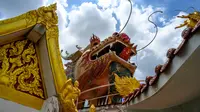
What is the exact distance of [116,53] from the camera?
59.2ft

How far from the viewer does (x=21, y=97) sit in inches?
156

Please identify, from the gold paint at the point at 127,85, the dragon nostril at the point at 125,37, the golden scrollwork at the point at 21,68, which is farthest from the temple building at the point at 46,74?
the dragon nostril at the point at 125,37

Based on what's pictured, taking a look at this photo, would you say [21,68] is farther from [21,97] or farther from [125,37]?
[125,37]

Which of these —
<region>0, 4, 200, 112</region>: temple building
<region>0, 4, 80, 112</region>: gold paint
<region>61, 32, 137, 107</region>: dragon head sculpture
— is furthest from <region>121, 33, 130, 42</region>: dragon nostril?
<region>0, 4, 80, 112</region>: gold paint

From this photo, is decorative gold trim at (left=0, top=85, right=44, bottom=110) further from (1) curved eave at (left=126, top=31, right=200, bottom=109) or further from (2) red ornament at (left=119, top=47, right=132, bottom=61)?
(2) red ornament at (left=119, top=47, right=132, bottom=61)

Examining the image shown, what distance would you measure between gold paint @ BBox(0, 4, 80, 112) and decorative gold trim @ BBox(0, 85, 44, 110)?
0.01m

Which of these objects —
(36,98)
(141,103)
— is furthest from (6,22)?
(141,103)

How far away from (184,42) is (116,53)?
584 inches

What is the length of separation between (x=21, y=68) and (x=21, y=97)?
1.32 ft

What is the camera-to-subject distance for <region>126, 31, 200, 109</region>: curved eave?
3.22 metres

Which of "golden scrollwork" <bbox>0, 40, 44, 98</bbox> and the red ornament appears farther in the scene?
the red ornament

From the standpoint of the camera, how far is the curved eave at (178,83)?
322cm

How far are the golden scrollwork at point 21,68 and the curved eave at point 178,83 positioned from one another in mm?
1681

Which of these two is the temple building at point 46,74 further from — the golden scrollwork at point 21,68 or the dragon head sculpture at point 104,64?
the dragon head sculpture at point 104,64
